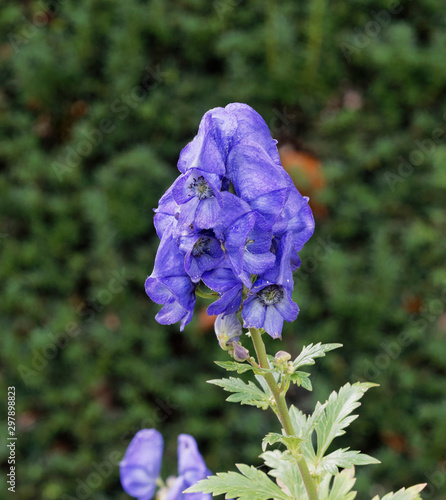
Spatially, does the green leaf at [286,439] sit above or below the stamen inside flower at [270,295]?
below

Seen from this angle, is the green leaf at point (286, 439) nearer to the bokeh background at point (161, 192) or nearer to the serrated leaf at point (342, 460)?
the serrated leaf at point (342, 460)

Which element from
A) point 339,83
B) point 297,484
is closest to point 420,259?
point 339,83

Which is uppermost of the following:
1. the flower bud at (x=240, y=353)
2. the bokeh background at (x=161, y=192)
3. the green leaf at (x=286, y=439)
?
the bokeh background at (x=161, y=192)

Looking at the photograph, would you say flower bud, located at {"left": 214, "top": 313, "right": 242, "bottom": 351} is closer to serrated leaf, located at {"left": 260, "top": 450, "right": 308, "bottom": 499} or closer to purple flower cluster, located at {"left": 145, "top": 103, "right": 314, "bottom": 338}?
purple flower cluster, located at {"left": 145, "top": 103, "right": 314, "bottom": 338}

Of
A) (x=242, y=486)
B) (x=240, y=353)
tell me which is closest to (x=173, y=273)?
(x=240, y=353)

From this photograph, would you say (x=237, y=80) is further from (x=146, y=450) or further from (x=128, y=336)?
(x=146, y=450)

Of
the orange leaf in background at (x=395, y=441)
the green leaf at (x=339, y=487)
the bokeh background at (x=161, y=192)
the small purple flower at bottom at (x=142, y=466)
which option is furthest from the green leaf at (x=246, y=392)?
the orange leaf in background at (x=395, y=441)
